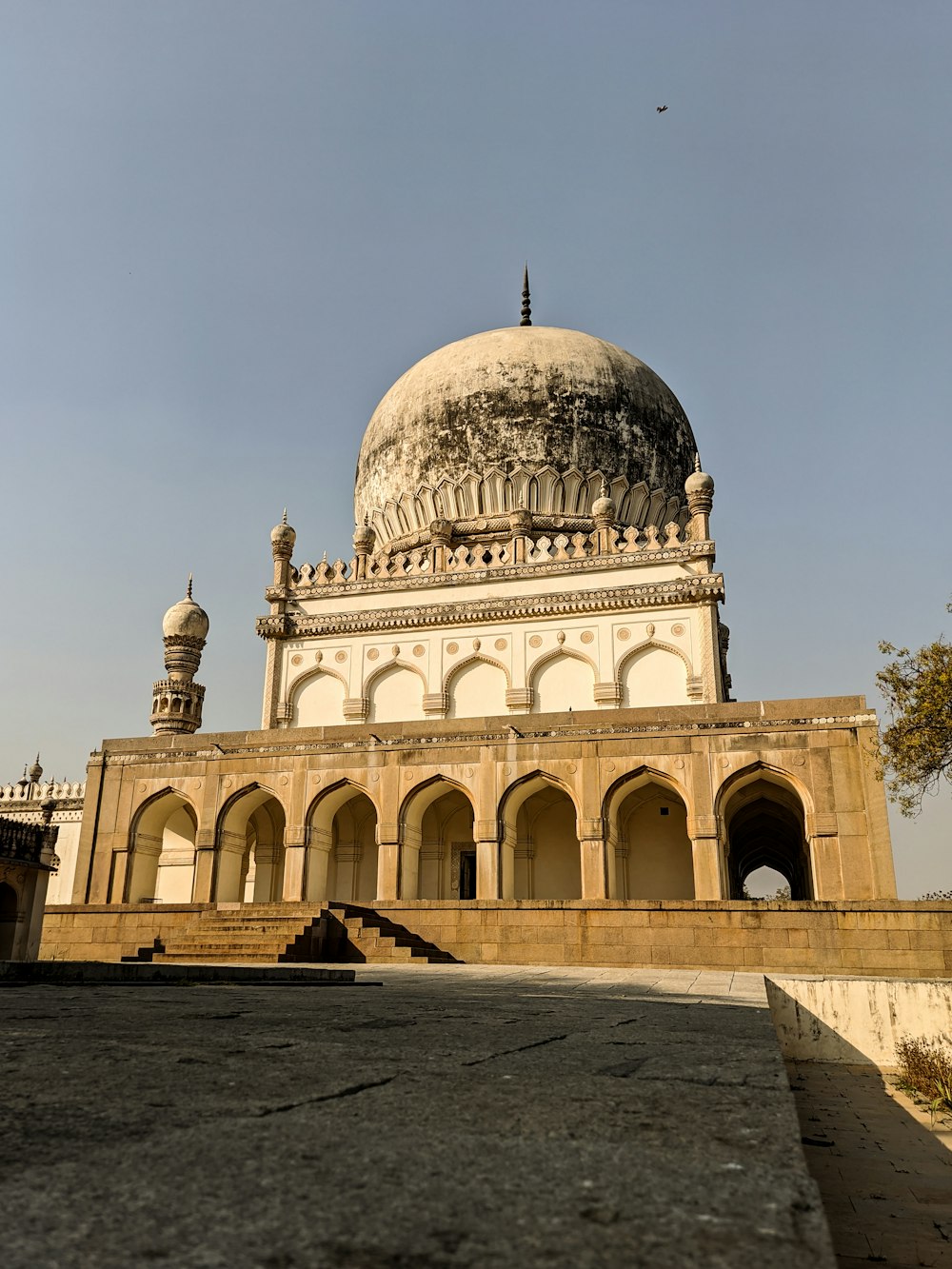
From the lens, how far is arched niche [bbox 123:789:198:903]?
16438 millimetres

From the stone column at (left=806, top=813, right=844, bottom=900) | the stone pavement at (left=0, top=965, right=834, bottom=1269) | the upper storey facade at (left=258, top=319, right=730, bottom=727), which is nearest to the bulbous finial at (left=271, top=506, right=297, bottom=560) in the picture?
the upper storey facade at (left=258, top=319, right=730, bottom=727)

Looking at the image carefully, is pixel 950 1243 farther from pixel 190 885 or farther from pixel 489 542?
pixel 489 542

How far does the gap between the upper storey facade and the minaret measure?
444 centimetres

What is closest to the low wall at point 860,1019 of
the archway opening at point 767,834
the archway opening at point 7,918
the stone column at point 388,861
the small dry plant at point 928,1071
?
the small dry plant at point 928,1071

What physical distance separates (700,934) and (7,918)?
1176cm

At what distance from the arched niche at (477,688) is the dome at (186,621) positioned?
8242 mm

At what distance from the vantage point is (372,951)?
40.9ft

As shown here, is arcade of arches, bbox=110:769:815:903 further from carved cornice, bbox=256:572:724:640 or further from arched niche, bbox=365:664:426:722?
carved cornice, bbox=256:572:724:640

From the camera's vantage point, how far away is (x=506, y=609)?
63.6 ft

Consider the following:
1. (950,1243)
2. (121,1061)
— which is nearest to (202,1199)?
(121,1061)

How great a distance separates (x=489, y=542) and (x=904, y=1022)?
15619mm

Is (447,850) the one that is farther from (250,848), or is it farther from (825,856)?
(825,856)

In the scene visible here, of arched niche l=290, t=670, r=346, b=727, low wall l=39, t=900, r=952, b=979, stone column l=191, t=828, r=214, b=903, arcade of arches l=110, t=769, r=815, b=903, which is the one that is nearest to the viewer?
low wall l=39, t=900, r=952, b=979

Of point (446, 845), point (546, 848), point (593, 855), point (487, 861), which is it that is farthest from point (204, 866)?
point (593, 855)
